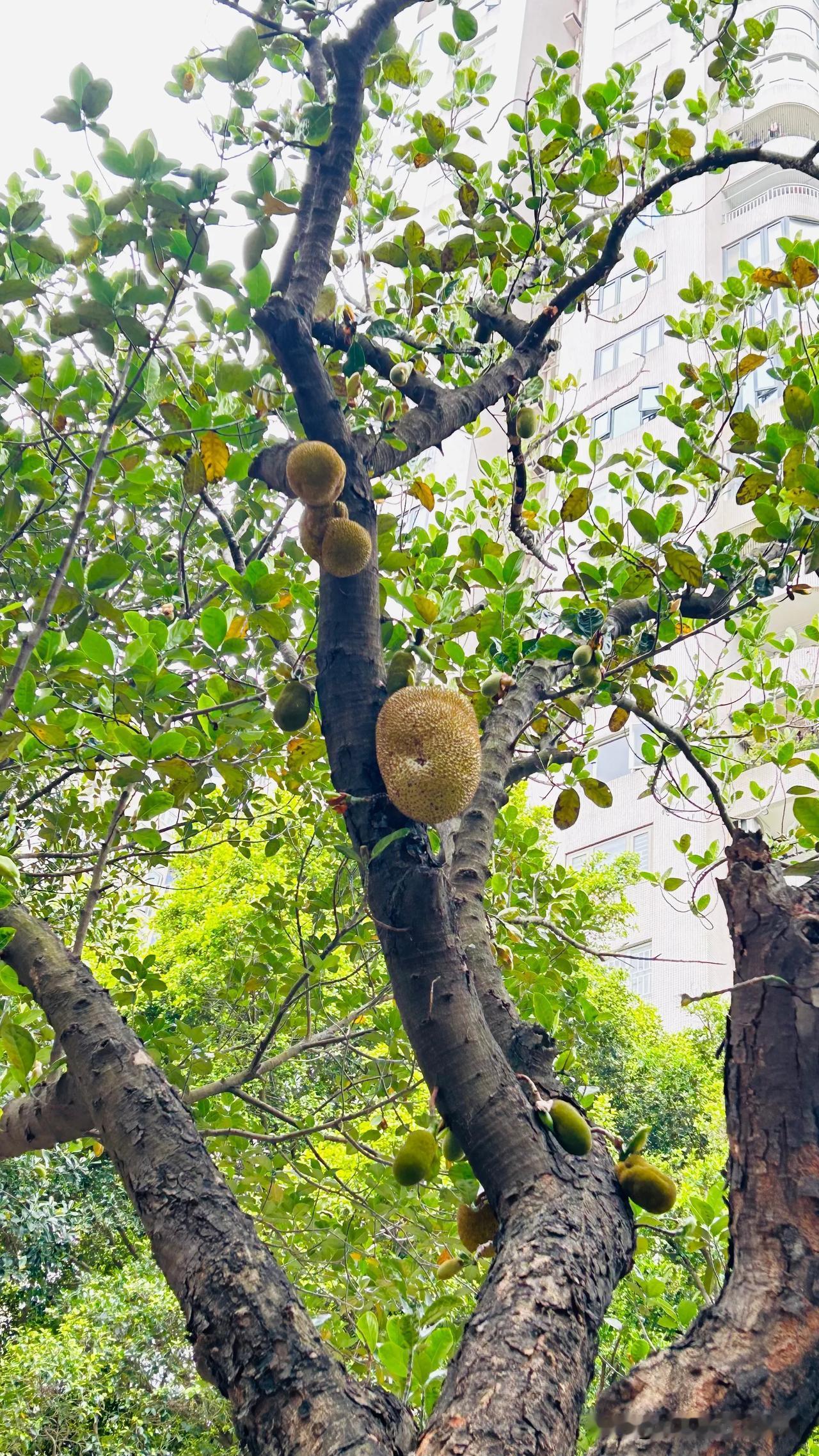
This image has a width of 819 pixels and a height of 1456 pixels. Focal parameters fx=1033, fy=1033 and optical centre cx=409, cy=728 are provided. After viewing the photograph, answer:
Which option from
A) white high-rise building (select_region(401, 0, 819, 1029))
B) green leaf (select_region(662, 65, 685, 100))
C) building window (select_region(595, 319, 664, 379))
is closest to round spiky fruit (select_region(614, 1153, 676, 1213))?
green leaf (select_region(662, 65, 685, 100))

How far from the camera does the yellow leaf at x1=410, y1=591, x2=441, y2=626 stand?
6.48 ft

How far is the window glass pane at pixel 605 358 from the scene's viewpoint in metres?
15.0

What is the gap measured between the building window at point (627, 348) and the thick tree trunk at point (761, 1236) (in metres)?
13.6

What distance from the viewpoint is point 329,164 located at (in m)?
1.73

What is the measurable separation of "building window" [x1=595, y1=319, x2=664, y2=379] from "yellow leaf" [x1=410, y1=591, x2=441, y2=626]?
42.2ft

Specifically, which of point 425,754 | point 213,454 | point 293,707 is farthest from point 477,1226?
point 213,454

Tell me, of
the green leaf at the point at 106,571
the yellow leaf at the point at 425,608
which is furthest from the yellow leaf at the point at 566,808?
the green leaf at the point at 106,571

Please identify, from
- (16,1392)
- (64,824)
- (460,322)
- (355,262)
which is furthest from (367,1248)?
(16,1392)

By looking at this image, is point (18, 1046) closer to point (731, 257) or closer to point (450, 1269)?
point (450, 1269)

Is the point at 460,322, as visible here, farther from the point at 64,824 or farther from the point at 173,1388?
the point at 173,1388

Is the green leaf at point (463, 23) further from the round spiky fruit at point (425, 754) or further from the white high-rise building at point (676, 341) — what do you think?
the white high-rise building at point (676, 341)

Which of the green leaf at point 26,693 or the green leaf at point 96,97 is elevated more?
the green leaf at point 96,97

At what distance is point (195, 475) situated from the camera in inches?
74.9

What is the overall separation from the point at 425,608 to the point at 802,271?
3.28 ft
